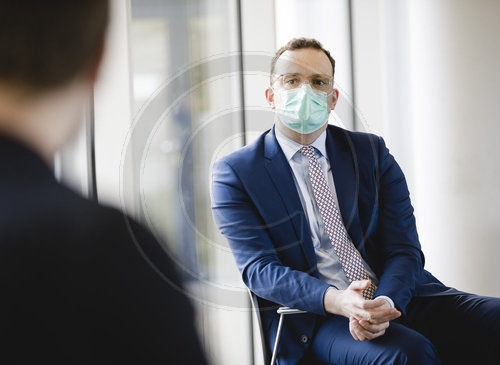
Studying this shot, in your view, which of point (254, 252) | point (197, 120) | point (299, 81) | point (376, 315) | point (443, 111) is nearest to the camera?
point (376, 315)

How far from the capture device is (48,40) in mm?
326

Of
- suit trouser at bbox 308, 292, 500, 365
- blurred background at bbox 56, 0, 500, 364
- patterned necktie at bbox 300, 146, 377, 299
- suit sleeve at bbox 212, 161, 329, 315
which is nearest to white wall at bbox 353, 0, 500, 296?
blurred background at bbox 56, 0, 500, 364

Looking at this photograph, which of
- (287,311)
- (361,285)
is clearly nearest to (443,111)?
(361,285)

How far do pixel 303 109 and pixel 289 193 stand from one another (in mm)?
329

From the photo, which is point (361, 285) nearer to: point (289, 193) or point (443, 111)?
point (289, 193)

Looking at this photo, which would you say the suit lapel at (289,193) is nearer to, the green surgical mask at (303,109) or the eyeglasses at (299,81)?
the green surgical mask at (303,109)

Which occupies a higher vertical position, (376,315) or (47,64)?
(47,64)

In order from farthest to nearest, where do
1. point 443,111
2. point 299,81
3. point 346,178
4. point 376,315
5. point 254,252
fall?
point 443,111, point 299,81, point 346,178, point 254,252, point 376,315

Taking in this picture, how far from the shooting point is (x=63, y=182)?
327 millimetres

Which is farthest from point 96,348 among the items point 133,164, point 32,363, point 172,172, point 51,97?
point 172,172

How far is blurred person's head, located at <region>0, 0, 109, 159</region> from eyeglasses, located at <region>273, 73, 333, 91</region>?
63.8 inches

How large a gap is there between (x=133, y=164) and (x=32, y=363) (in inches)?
53.7

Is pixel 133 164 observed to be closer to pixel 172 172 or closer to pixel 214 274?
pixel 172 172

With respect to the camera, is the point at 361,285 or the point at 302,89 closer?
the point at 361,285
